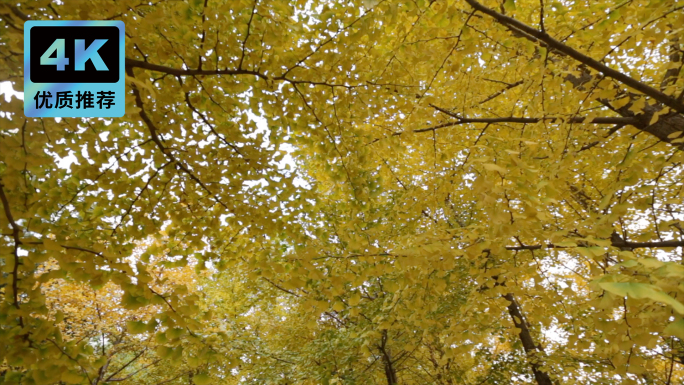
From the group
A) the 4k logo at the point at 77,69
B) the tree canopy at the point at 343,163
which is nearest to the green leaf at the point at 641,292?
the tree canopy at the point at 343,163

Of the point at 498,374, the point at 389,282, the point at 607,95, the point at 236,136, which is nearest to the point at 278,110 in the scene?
the point at 236,136

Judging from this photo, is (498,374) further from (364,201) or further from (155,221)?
(155,221)

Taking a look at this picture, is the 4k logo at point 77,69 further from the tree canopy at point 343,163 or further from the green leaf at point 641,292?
the green leaf at point 641,292

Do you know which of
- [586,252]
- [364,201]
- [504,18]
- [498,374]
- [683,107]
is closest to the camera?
[586,252]

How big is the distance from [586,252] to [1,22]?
283 cm

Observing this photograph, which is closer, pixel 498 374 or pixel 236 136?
pixel 236 136

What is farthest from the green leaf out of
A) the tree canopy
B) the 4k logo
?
the 4k logo

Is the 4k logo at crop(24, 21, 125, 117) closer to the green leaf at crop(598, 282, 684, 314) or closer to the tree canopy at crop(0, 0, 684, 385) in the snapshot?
the tree canopy at crop(0, 0, 684, 385)

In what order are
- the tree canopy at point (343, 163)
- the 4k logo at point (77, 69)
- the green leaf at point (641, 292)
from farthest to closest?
the 4k logo at point (77, 69) < the tree canopy at point (343, 163) < the green leaf at point (641, 292)

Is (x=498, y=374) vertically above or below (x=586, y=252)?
below

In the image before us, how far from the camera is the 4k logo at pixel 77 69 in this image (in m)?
2.03

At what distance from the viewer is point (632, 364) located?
1.55m

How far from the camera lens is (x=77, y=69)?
91.2 inches

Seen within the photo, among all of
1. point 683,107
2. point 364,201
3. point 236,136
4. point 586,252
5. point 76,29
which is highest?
point 76,29
